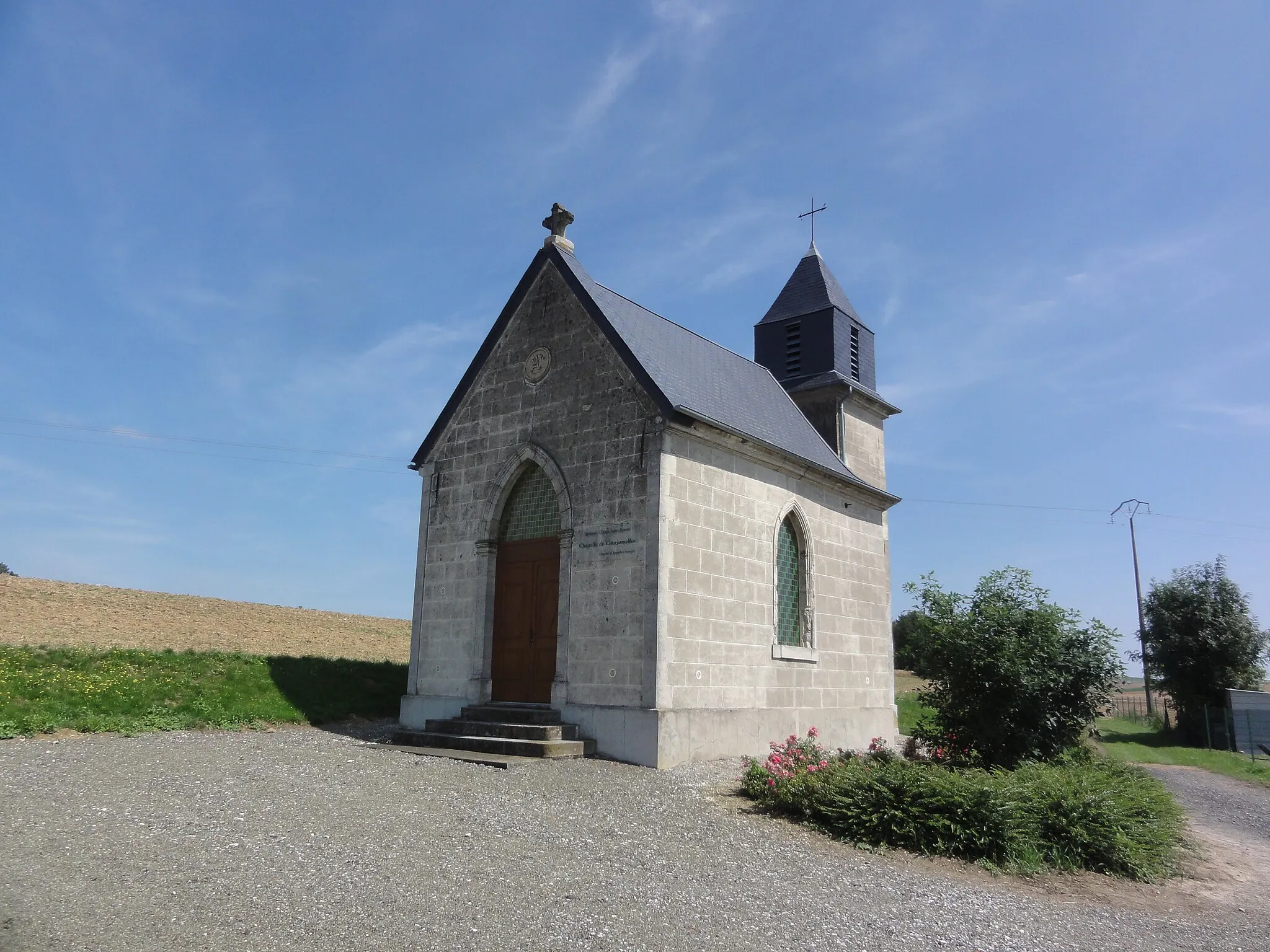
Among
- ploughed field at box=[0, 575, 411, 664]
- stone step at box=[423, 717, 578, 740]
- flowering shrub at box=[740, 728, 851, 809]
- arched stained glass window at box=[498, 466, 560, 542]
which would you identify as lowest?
flowering shrub at box=[740, 728, 851, 809]

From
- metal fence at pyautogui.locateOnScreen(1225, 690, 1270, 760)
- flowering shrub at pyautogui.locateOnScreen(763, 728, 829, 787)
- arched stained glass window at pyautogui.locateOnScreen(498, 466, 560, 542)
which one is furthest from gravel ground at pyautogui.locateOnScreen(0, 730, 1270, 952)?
metal fence at pyautogui.locateOnScreen(1225, 690, 1270, 760)

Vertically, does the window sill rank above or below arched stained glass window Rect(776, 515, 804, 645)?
below

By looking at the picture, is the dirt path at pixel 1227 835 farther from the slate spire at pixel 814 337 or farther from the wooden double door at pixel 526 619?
the slate spire at pixel 814 337

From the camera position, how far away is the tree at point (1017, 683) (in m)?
13.0

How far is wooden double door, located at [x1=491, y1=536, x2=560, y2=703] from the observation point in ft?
47.1

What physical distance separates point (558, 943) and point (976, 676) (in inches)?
367

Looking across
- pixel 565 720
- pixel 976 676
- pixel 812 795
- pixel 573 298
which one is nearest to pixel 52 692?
pixel 565 720

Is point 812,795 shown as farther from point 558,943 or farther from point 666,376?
point 666,376

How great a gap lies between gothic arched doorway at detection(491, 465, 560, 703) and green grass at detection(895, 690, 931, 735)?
9.13 metres

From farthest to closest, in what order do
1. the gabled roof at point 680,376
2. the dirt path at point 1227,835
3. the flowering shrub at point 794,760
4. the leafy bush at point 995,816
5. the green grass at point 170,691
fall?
the gabled roof at point 680,376, the green grass at point 170,691, the flowering shrub at point 794,760, the leafy bush at point 995,816, the dirt path at point 1227,835

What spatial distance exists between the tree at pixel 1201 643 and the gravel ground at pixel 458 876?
2372cm

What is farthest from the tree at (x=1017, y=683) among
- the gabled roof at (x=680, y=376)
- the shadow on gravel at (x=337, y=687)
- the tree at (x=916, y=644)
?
the shadow on gravel at (x=337, y=687)

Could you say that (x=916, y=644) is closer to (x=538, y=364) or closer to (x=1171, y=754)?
(x=538, y=364)

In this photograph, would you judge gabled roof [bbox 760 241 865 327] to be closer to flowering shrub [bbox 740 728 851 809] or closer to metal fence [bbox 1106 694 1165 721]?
flowering shrub [bbox 740 728 851 809]
